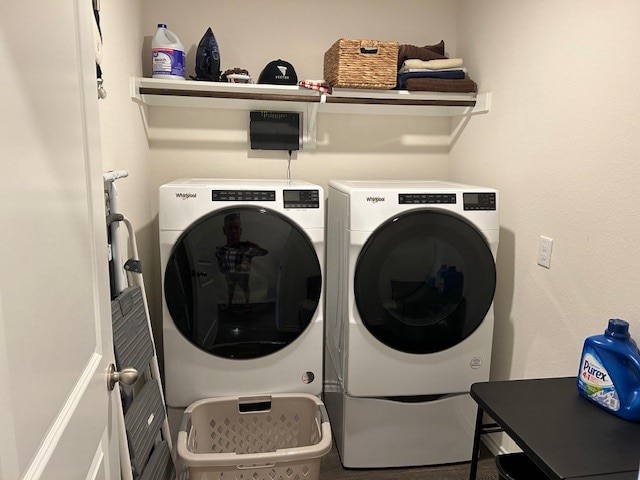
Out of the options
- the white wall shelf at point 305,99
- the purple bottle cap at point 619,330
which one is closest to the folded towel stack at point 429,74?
the white wall shelf at point 305,99

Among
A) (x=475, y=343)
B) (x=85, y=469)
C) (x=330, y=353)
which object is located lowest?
(x=330, y=353)

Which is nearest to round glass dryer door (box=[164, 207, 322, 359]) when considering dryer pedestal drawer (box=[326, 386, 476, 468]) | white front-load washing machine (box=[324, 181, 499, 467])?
white front-load washing machine (box=[324, 181, 499, 467])

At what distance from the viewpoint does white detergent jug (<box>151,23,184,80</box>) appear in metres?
2.20

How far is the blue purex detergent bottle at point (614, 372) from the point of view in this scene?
1336 mm

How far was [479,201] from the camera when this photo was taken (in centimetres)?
200

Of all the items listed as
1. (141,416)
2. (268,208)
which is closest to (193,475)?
(141,416)

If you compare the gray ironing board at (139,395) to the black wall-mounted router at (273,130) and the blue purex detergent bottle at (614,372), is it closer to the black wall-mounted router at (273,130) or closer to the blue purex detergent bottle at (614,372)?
the black wall-mounted router at (273,130)

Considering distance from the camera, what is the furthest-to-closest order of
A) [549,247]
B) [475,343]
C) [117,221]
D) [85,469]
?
1. [475,343]
2. [549,247]
3. [117,221]
4. [85,469]

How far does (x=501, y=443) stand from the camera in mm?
2236

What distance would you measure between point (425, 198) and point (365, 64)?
2.46ft

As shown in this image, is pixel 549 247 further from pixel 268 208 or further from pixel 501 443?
pixel 268 208

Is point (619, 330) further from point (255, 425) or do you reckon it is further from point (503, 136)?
point (255, 425)

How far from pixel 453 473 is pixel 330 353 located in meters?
0.76

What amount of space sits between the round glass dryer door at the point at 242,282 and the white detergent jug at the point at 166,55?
772 millimetres
